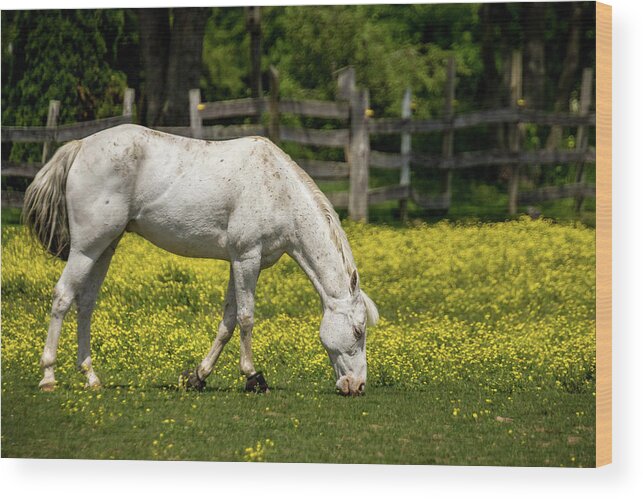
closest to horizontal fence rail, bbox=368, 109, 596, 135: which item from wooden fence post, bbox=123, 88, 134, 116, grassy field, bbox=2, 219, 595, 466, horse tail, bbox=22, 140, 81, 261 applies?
grassy field, bbox=2, 219, 595, 466

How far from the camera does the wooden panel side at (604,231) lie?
810 centimetres

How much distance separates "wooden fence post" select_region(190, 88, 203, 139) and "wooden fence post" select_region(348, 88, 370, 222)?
5.60 ft

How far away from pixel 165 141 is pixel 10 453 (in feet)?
8.75

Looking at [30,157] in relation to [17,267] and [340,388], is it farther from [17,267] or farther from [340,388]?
[340,388]

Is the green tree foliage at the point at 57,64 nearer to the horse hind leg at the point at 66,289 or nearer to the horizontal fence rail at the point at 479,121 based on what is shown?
the horse hind leg at the point at 66,289

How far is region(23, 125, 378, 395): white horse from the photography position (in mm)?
8375

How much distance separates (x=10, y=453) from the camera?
8.70m

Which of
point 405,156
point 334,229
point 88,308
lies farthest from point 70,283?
point 405,156

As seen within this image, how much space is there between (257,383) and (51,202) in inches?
81.4

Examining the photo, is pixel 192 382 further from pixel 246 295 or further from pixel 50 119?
pixel 50 119

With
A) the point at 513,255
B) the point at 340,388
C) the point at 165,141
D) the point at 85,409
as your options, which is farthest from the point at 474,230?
the point at 85,409

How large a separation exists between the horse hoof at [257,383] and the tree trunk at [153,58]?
279 centimetres

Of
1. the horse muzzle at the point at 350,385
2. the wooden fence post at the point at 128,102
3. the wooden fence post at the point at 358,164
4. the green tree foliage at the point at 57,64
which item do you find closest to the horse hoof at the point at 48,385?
the green tree foliage at the point at 57,64

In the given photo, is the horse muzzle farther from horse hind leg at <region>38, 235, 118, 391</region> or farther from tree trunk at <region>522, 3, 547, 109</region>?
tree trunk at <region>522, 3, 547, 109</region>
